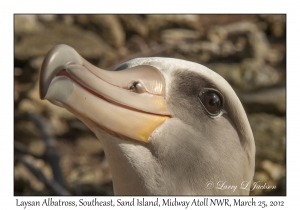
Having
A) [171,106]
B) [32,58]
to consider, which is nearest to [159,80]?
[171,106]

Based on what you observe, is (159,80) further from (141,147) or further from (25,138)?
(25,138)

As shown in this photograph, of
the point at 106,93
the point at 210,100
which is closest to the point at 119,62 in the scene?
the point at 210,100

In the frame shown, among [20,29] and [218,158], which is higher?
[20,29]

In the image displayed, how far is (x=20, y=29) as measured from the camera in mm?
6004

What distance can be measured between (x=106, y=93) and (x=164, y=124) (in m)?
0.28

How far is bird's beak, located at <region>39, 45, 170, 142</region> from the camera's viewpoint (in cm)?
189

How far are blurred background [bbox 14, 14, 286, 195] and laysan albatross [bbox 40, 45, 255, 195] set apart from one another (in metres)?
2.37

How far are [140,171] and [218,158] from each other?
342 mm

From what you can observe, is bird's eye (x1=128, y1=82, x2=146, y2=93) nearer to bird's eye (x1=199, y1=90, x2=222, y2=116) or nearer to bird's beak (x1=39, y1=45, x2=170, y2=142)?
bird's beak (x1=39, y1=45, x2=170, y2=142)

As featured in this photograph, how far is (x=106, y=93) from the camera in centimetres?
199
